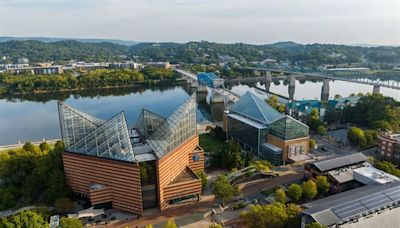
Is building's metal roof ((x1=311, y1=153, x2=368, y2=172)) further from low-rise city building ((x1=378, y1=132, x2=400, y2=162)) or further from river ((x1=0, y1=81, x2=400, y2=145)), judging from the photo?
river ((x1=0, y1=81, x2=400, y2=145))

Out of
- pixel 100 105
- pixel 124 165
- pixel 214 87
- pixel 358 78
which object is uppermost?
pixel 358 78

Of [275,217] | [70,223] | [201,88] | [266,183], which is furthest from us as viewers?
[201,88]

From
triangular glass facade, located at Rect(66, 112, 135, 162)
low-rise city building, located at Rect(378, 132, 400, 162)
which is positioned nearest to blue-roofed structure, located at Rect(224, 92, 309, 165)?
low-rise city building, located at Rect(378, 132, 400, 162)

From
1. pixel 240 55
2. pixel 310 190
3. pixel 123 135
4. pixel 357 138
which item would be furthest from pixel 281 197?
pixel 240 55

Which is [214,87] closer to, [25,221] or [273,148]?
[273,148]

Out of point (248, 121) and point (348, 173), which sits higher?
point (248, 121)

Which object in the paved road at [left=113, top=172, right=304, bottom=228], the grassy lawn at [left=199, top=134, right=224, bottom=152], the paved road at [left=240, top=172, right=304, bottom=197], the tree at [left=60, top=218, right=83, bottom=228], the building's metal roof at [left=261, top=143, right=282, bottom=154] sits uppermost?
the building's metal roof at [left=261, top=143, right=282, bottom=154]
